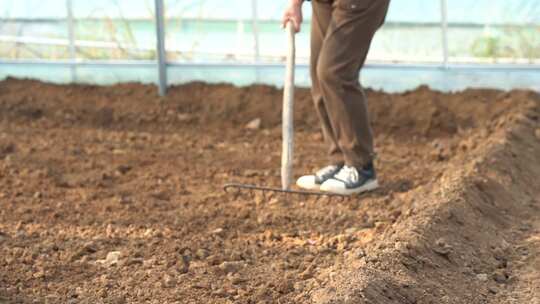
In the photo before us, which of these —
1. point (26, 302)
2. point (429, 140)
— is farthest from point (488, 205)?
point (26, 302)

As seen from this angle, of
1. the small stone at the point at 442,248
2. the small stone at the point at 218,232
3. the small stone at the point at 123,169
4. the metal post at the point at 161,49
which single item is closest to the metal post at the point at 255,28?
the metal post at the point at 161,49

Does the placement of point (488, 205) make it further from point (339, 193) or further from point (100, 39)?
point (100, 39)

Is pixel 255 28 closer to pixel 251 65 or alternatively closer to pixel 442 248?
pixel 251 65

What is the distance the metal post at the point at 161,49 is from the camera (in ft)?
26.0

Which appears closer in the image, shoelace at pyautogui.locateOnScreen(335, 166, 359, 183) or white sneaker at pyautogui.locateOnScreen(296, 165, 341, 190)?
shoelace at pyautogui.locateOnScreen(335, 166, 359, 183)

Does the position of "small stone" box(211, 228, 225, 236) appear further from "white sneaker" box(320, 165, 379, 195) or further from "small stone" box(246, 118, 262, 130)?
"small stone" box(246, 118, 262, 130)

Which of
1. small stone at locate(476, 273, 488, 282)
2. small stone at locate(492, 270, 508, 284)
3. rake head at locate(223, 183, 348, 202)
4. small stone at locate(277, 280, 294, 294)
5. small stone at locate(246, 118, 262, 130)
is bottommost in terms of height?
small stone at locate(492, 270, 508, 284)

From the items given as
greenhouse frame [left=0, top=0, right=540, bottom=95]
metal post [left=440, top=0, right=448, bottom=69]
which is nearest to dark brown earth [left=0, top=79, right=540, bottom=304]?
greenhouse frame [left=0, top=0, right=540, bottom=95]

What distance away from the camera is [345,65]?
17.6 ft

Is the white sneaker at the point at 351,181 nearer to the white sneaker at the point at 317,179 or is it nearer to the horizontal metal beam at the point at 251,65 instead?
the white sneaker at the point at 317,179

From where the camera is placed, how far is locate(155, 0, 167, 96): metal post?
7.94 m

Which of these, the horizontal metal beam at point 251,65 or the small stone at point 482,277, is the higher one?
the horizontal metal beam at point 251,65

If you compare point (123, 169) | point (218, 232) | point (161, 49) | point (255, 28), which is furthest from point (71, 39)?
point (218, 232)

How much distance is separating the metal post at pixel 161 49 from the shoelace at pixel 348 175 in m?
2.63
